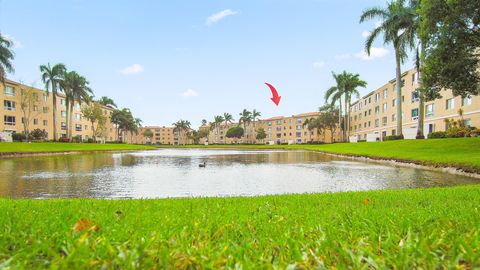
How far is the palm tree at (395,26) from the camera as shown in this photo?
110ft

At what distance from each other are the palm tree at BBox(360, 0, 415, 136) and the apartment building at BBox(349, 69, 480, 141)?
1072cm

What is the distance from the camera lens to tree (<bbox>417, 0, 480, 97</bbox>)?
17.6 metres

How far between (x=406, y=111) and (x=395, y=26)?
88.8 ft

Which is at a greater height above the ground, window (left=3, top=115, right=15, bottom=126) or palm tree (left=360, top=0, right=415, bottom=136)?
palm tree (left=360, top=0, right=415, bottom=136)

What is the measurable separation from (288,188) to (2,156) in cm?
2916

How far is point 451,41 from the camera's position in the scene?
18656 millimetres

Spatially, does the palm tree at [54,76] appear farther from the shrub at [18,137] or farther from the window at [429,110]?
the window at [429,110]

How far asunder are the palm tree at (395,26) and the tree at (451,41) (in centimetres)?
1413

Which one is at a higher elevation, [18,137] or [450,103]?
[450,103]

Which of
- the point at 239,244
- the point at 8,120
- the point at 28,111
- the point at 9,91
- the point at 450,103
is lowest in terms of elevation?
the point at 239,244

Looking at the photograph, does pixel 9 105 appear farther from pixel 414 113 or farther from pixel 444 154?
pixel 414 113

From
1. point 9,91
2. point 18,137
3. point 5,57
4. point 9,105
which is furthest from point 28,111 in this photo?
point 5,57

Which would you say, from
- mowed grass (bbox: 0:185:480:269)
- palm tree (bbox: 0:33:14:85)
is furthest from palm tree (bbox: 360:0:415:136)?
palm tree (bbox: 0:33:14:85)

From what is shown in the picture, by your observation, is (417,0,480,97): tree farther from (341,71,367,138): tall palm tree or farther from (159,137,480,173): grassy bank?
(341,71,367,138): tall palm tree
